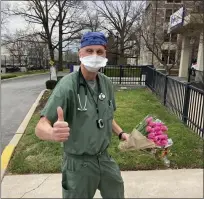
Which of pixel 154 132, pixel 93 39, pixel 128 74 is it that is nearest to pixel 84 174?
pixel 154 132

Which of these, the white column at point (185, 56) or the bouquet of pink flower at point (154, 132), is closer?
the bouquet of pink flower at point (154, 132)

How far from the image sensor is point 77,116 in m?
2.09

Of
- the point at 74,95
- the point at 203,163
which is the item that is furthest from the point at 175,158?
the point at 74,95

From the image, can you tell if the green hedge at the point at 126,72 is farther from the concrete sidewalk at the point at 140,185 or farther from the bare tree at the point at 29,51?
the bare tree at the point at 29,51

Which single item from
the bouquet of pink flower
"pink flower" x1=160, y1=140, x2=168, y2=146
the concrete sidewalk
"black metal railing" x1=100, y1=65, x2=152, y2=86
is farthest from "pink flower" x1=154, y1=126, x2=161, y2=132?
"black metal railing" x1=100, y1=65, x2=152, y2=86

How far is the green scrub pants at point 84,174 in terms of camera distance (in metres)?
2.17

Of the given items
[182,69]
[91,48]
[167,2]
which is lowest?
[182,69]

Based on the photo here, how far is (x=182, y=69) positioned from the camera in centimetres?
2416

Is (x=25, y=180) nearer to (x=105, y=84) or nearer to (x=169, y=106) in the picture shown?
(x=105, y=84)

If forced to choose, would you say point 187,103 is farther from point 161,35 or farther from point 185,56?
point 161,35

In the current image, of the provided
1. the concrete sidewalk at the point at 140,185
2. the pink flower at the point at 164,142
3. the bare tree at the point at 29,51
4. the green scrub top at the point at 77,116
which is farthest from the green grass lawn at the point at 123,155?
the bare tree at the point at 29,51

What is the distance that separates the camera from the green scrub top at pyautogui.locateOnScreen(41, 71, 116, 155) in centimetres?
205

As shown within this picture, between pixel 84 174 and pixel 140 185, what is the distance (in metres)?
1.84

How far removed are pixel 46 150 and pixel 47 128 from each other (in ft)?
10.6
